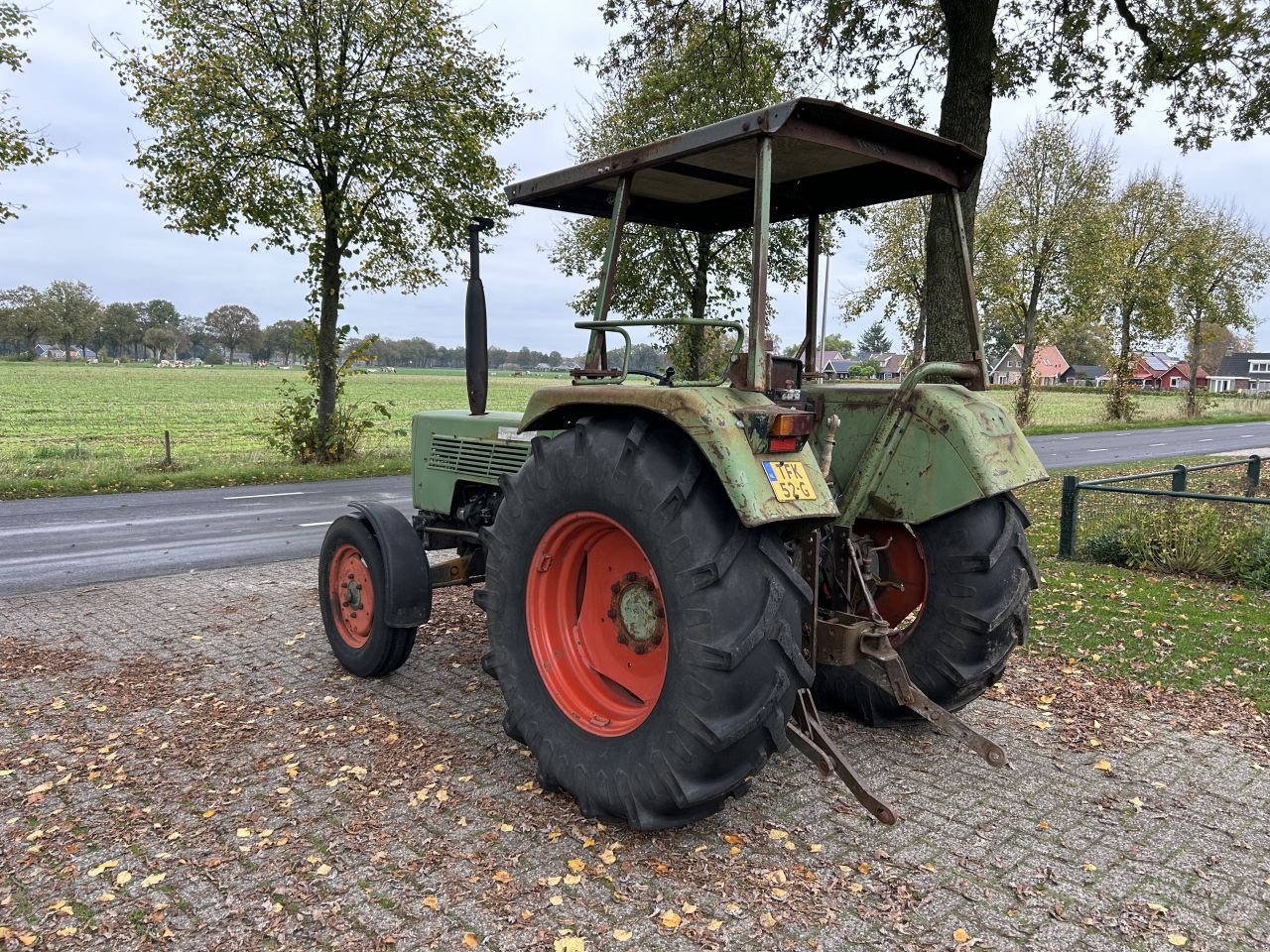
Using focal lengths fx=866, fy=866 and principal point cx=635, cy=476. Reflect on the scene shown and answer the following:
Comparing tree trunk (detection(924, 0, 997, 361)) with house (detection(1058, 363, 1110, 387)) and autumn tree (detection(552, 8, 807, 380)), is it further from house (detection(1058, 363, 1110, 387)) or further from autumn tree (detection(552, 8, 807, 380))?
house (detection(1058, 363, 1110, 387))

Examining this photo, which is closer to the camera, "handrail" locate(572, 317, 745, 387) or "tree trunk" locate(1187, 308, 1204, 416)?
"handrail" locate(572, 317, 745, 387)

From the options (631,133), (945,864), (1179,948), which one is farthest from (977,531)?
(631,133)

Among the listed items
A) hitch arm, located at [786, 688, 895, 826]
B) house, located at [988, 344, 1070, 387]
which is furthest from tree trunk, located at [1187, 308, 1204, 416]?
hitch arm, located at [786, 688, 895, 826]

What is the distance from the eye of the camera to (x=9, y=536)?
9.09 meters

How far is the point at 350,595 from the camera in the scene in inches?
187

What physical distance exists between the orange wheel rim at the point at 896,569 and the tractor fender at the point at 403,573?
2.18 m

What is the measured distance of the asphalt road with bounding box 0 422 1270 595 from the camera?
7.71 meters

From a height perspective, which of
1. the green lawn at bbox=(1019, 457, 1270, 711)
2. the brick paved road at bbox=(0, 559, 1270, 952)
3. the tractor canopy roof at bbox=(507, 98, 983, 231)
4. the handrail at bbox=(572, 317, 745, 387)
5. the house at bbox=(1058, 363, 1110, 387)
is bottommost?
the brick paved road at bbox=(0, 559, 1270, 952)

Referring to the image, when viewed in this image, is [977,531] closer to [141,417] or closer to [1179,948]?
[1179,948]

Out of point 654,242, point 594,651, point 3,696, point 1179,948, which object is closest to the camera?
point 1179,948

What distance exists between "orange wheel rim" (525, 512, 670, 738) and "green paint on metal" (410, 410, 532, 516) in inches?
41.7

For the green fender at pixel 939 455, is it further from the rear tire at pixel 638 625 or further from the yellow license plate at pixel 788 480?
the rear tire at pixel 638 625

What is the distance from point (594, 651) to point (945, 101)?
285 inches

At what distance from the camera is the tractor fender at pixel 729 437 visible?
8.84 ft
